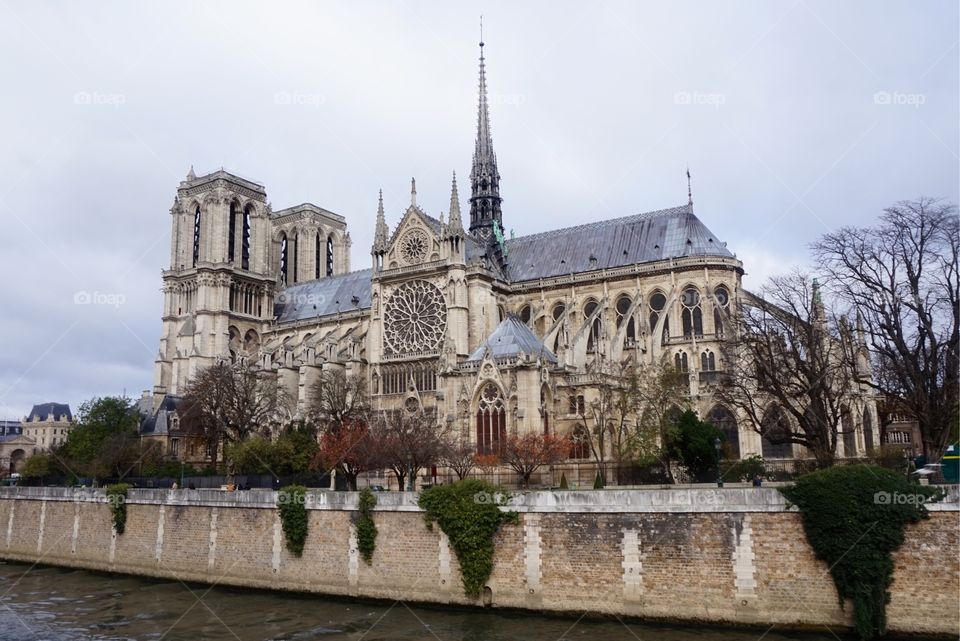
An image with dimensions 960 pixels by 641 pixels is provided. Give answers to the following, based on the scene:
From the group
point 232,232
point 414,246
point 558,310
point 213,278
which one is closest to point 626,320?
point 558,310

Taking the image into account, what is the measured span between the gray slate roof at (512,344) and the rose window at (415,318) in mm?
10126

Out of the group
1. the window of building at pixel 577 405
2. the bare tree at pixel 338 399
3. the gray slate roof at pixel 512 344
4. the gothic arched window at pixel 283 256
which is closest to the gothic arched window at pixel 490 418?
the gray slate roof at pixel 512 344

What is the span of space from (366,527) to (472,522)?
4299 mm

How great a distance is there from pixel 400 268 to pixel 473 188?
14424 millimetres

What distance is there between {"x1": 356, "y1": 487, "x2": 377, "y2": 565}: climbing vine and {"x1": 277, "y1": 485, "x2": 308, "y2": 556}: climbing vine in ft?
8.79

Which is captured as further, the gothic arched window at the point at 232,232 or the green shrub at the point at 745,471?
the gothic arched window at the point at 232,232

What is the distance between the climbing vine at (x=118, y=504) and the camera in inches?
1454

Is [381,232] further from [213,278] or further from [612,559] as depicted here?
[612,559]

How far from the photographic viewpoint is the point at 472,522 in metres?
25.7

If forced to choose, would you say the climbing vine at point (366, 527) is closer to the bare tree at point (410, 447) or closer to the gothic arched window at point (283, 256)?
the bare tree at point (410, 447)

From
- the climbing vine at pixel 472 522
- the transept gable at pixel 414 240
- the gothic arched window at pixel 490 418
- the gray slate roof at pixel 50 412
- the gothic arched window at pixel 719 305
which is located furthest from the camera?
the gray slate roof at pixel 50 412

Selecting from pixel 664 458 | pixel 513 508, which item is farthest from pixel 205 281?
pixel 513 508

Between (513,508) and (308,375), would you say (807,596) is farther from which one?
(308,375)

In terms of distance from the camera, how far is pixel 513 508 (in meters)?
25.7
